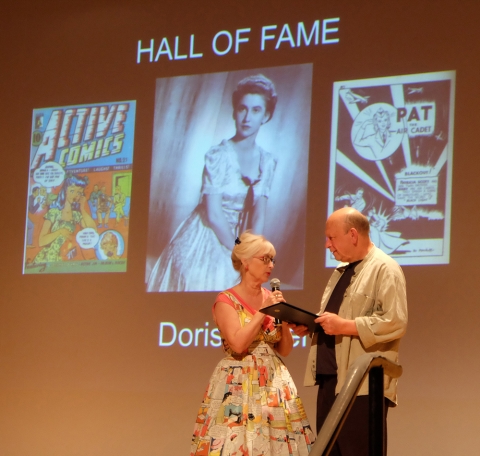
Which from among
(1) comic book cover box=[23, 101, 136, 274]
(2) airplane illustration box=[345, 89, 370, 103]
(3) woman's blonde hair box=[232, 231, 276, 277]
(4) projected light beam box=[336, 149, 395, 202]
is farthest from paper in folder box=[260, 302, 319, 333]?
(1) comic book cover box=[23, 101, 136, 274]

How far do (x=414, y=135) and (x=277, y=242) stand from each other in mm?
1052

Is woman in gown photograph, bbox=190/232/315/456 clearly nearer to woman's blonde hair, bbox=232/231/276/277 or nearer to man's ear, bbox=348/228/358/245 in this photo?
woman's blonde hair, bbox=232/231/276/277

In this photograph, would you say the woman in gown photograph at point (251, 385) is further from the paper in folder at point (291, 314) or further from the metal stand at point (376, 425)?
the metal stand at point (376, 425)

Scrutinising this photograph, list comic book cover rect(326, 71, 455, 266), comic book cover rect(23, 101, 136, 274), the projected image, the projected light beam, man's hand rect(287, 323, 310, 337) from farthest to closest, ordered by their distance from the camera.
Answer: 1. comic book cover rect(23, 101, 136, 274)
2. the projected image
3. the projected light beam
4. comic book cover rect(326, 71, 455, 266)
5. man's hand rect(287, 323, 310, 337)

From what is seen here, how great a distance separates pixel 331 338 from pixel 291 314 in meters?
0.21

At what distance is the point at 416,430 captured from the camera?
4430 millimetres

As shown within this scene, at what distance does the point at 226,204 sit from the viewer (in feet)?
16.5

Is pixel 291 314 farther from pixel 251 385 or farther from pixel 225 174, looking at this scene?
pixel 225 174

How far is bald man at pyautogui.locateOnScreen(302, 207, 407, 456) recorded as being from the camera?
118 inches

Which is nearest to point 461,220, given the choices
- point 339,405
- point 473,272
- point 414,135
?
point 473,272

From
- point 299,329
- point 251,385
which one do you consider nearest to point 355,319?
point 299,329

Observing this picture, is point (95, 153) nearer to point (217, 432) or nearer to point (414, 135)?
point (414, 135)

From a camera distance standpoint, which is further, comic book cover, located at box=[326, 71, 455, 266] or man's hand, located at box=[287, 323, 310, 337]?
comic book cover, located at box=[326, 71, 455, 266]

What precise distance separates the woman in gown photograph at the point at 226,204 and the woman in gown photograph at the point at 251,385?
1.47 m
